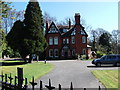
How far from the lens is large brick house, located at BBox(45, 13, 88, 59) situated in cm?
5138

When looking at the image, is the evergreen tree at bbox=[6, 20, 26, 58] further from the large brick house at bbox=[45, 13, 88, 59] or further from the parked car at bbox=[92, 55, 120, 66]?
the large brick house at bbox=[45, 13, 88, 59]

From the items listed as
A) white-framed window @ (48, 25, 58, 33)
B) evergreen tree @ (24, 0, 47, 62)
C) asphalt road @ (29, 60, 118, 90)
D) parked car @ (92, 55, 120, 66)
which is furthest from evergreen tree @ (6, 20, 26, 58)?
white-framed window @ (48, 25, 58, 33)

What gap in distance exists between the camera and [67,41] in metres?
52.9

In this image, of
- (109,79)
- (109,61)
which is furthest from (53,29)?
(109,79)

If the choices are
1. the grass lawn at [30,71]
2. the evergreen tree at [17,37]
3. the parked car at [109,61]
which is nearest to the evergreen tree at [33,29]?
the evergreen tree at [17,37]

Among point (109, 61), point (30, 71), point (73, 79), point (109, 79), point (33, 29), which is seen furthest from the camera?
point (33, 29)

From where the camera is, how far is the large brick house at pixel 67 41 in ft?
169

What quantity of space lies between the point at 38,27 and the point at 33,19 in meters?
1.77

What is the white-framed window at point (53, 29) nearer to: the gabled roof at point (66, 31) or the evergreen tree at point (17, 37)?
the gabled roof at point (66, 31)

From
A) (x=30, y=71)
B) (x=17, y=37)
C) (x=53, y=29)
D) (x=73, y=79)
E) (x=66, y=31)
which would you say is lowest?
A: (x=73, y=79)

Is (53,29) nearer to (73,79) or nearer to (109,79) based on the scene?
(73,79)

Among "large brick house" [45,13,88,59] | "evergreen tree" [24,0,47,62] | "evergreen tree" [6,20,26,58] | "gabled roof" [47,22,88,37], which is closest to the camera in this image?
"evergreen tree" [6,20,26,58]

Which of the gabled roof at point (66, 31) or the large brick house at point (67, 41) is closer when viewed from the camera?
the large brick house at point (67, 41)

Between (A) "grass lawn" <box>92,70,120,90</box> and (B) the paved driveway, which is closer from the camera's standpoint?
(A) "grass lawn" <box>92,70,120,90</box>
